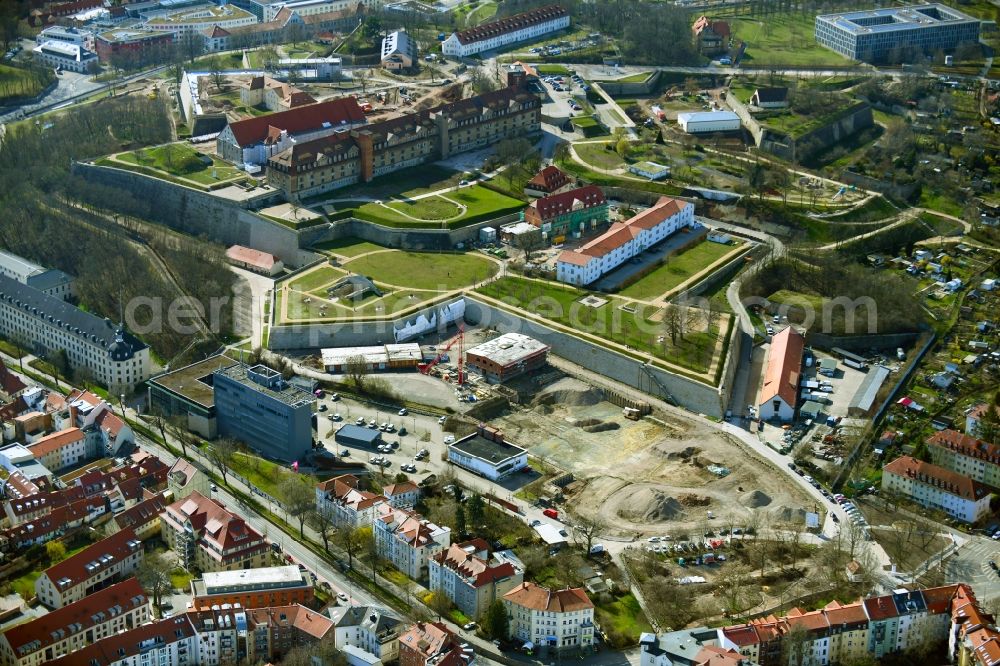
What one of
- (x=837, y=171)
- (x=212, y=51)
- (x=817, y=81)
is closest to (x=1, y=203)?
(x=212, y=51)

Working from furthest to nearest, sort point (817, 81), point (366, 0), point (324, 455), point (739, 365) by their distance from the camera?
point (366, 0) < point (817, 81) < point (739, 365) < point (324, 455)

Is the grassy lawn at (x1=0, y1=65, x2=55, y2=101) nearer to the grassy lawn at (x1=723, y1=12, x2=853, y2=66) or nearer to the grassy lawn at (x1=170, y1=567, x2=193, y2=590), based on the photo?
the grassy lawn at (x1=723, y1=12, x2=853, y2=66)

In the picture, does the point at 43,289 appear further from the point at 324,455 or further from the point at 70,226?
the point at 324,455

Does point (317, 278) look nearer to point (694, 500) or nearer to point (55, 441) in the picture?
point (55, 441)

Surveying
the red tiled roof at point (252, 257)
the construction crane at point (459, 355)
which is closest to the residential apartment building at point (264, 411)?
the construction crane at point (459, 355)

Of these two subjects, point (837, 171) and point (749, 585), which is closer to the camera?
point (749, 585)

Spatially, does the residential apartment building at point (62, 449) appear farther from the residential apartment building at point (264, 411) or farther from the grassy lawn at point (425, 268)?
the grassy lawn at point (425, 268)
